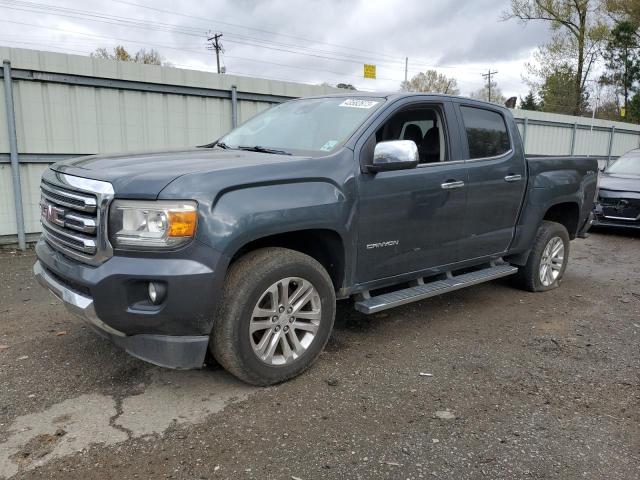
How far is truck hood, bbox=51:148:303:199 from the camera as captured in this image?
2855mm

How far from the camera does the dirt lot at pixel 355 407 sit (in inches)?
103

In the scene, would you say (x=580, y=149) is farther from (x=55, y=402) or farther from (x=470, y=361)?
(x=55, y=402)

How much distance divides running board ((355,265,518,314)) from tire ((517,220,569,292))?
526mm

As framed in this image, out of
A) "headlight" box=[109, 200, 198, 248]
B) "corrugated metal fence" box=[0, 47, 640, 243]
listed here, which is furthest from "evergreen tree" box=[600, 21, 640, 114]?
"headlight" box=[109, 200, 198, 248]

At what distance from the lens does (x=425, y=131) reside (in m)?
4.44

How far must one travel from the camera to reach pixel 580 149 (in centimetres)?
1827

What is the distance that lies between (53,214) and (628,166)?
10882 millimetres

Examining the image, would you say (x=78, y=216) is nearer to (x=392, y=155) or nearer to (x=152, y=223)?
(x=152, y=223)

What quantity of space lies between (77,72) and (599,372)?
7345 mm

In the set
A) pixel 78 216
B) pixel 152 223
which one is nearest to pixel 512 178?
pixel 152 223

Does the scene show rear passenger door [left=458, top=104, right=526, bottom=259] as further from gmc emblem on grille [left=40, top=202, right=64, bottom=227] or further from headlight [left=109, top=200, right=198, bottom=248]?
gmc emblem on grille [left=40, top=202, right=64, bottom=227]

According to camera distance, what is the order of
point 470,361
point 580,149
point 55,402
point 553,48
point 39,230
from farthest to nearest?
point 553,48 < point 580,149 < point 39,230 < point 470,361 < point 55,402

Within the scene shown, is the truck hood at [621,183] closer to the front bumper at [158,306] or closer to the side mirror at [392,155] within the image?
the side mirror at [392,155]

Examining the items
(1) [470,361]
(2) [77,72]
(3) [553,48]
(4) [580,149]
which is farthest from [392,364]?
(3) [553,48]
